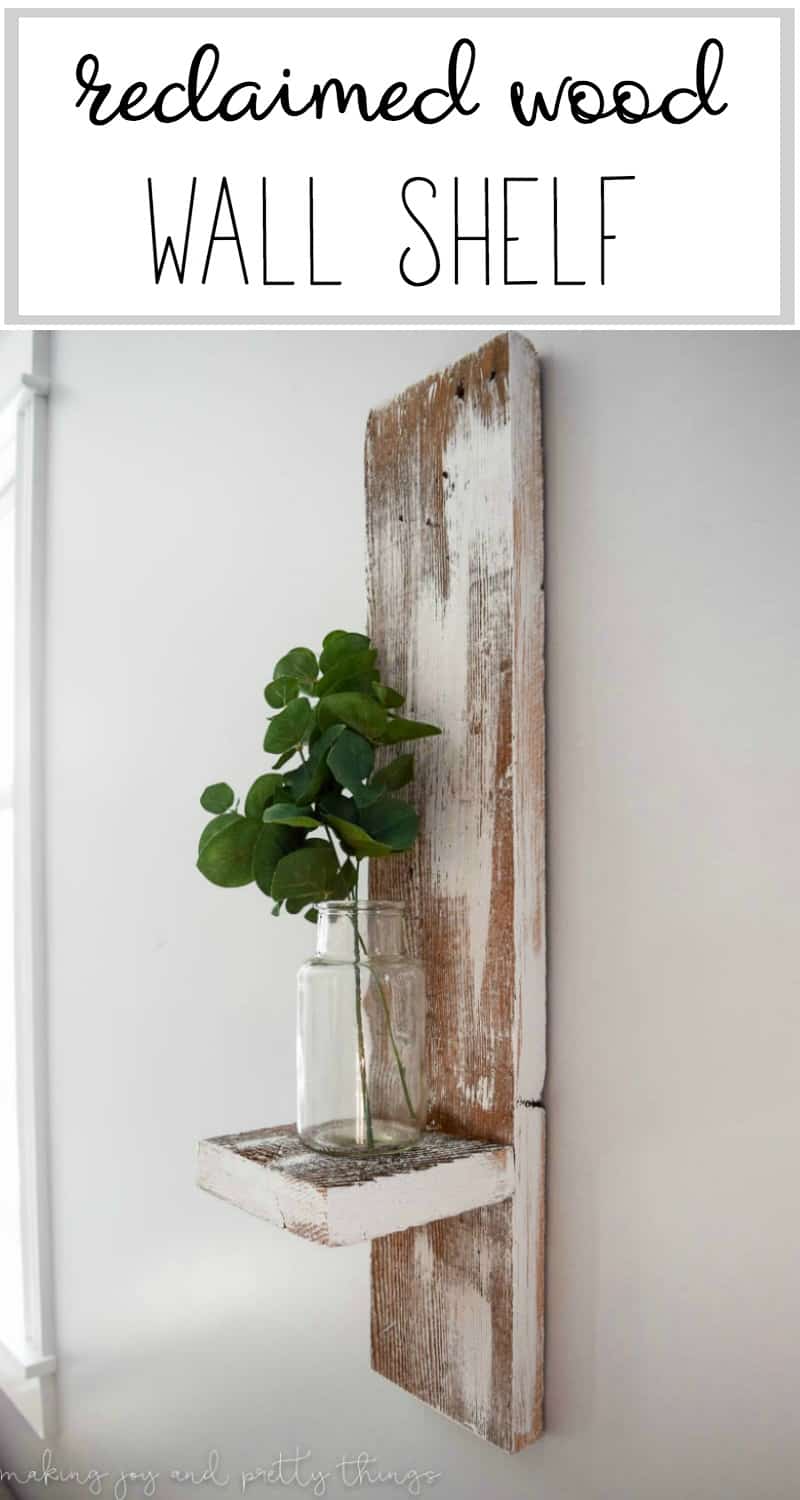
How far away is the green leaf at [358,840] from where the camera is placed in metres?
0.68

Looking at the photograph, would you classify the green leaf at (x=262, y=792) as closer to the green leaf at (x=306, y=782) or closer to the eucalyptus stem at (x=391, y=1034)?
the green leaf at (x=306, y=782)

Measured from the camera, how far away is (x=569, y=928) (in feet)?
2.31

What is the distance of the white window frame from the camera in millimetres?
1482

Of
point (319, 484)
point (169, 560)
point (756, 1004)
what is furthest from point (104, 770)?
point (756, 1004)

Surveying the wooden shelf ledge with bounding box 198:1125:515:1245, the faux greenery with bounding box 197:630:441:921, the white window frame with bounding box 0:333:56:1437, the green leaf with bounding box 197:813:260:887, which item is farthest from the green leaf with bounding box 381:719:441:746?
the white window frame with bounding box 0:333:56:1437

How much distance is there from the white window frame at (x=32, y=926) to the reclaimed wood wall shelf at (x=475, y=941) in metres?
0.88

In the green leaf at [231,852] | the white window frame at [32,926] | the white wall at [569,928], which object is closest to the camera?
the white wall at [569,928]

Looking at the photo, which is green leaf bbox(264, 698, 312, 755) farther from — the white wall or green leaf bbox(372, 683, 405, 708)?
the white wall

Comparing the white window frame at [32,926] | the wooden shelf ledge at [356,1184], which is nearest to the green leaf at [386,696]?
the wooden shelf ledge at [356,1184]

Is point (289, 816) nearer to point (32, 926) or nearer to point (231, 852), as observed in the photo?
point (231, 852)

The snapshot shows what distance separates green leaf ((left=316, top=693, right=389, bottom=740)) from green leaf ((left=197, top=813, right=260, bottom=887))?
0.09 m

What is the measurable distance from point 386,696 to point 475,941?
17cm

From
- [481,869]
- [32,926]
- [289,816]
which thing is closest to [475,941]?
[481,869]

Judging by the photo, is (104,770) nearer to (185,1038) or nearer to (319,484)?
(185,1038)
